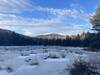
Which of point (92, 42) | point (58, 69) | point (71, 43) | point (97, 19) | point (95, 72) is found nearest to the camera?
point (95, 72)

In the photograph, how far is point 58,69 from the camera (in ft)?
46.0

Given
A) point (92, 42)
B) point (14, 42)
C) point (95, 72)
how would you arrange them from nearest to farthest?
point (95, 72) < point (92, 42) < point (14, 42)

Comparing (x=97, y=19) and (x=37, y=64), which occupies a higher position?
(x=97, y=19)

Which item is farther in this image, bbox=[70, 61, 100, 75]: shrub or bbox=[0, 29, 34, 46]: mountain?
bbox=[0, 29, 34, 46]: mountain

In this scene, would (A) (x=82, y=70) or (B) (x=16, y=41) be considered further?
(B) (x=16, y=41)

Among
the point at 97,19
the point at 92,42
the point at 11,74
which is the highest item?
the point at 97,19

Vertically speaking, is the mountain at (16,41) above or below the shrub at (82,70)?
above

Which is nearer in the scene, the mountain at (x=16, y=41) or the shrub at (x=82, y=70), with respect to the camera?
the shrub at (x=82, y=70)

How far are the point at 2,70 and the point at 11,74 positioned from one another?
1.56m

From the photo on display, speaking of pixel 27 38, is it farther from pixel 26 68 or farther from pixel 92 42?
pixel 26 68

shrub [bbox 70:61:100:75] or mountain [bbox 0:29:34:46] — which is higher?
mountain [bbox 0:29:34:46]

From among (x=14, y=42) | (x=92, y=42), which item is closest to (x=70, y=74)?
(x=92, y=42)

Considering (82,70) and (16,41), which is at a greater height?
(16,41)

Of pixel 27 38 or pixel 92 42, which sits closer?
pixel 92 42
